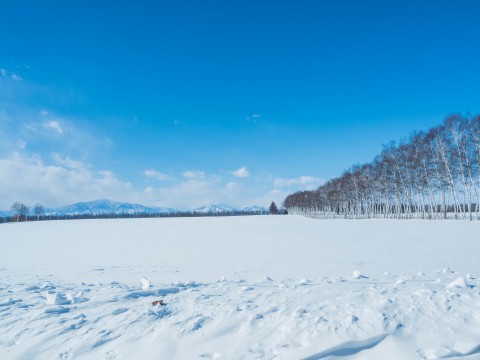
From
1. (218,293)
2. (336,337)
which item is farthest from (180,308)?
(336,337)

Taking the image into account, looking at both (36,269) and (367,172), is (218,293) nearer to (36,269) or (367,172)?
(36,269)

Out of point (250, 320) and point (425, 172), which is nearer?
point (250, 320)

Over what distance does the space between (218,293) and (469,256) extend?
10.9 meters

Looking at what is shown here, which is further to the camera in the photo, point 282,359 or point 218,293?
point 218,293

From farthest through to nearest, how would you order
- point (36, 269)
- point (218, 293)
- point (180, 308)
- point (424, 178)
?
point (424, 178), point (36, 269), point (218, 293), point (180, 308)

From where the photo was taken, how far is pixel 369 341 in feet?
13.4

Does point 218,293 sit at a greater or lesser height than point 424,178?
lesser

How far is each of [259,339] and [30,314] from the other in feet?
15.7

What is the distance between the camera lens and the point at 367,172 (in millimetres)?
60094

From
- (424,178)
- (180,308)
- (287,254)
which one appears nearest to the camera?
(180,308)

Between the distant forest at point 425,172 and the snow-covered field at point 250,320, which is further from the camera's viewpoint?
the distant forest at point 425,172

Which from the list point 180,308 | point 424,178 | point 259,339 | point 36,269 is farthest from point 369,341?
point 424,178

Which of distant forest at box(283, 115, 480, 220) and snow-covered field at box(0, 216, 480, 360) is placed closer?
snow-covered field at box(0, 216, 480, 360)

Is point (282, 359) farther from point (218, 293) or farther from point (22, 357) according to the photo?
point (22, 357)
